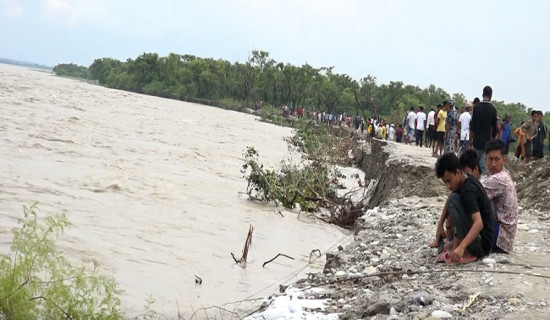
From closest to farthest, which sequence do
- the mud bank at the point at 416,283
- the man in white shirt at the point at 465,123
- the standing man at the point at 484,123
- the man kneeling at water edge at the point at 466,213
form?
the mud bank at the point at 416,283 < the man kneeling at water edge at the point at 466,213 < the standing man at the point at 484,123 < the man in white shirt at the point at 465,123

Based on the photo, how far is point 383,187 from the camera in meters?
13.5

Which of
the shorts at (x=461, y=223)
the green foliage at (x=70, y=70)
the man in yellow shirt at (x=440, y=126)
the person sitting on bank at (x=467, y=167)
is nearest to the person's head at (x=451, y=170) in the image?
the shorts at (x=461, y=223)

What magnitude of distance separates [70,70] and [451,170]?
17148cm

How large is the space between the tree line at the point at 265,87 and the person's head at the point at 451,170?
54.2m

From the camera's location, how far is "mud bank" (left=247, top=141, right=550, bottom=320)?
3900 millimetres

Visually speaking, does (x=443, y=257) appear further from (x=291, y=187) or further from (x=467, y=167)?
(x=291, y=187)

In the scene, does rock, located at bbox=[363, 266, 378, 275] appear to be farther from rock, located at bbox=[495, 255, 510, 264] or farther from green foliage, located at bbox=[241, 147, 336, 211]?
green foliage, located at bbox=[241, 147, 336, 211]

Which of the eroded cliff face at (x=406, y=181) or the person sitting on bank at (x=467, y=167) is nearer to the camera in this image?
the person sitting on bank at (x=467, y=167)

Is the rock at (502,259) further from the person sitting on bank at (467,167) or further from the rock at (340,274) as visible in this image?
the rock at (340,274)

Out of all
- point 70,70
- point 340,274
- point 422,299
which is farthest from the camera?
point 70,70

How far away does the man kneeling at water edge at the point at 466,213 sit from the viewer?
15.7 ft

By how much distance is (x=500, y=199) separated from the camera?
5191mm

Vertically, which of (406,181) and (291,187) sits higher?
(406,181)

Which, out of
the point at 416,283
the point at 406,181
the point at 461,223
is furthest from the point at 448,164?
the point at 406,181
